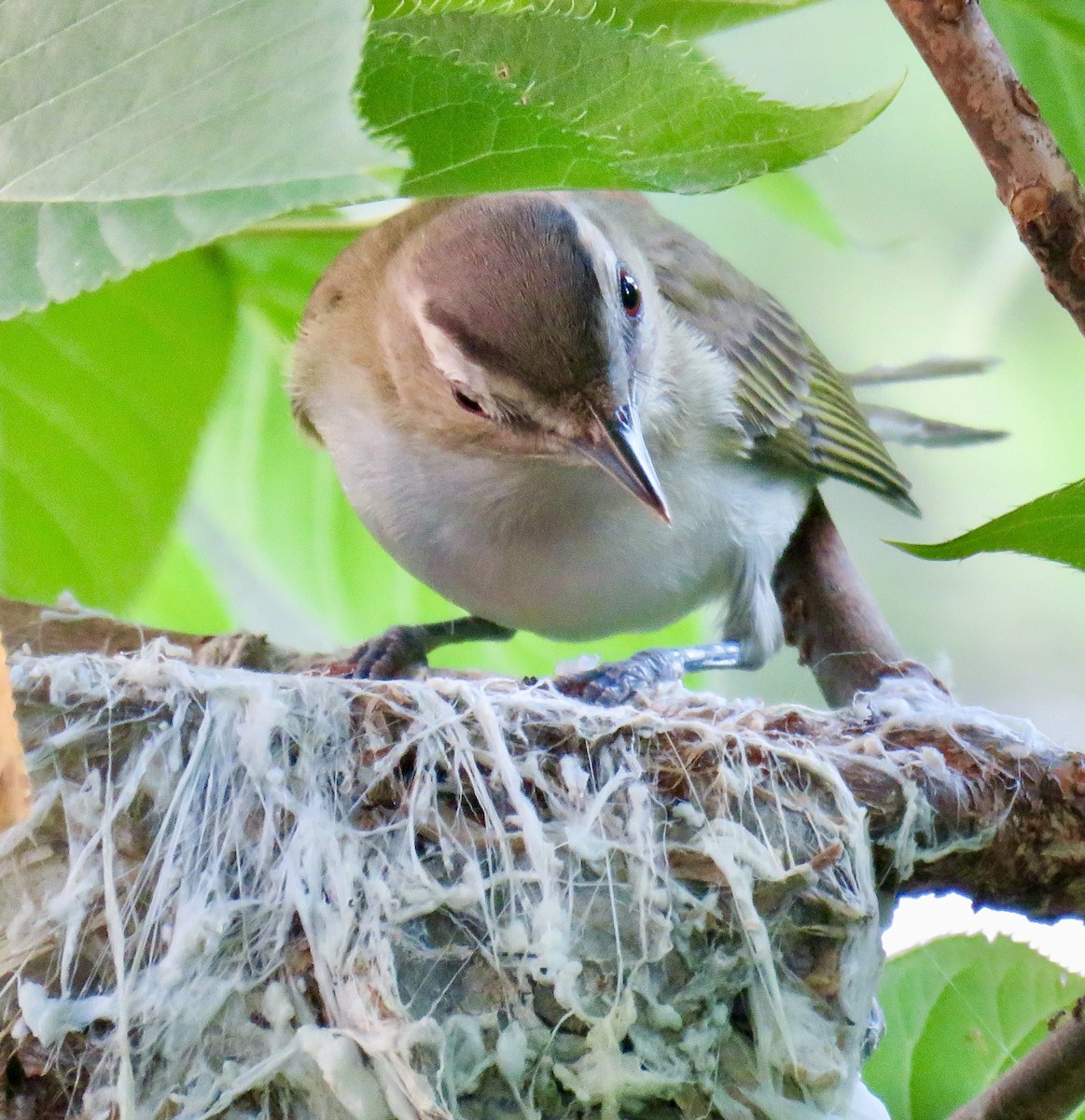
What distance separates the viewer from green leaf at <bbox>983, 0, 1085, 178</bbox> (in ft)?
2.62

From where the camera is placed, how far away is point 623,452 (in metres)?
0.92

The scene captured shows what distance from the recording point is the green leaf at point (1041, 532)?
591 mm

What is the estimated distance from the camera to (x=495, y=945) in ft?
2.46

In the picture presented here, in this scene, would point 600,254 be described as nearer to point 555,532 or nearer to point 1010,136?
point 555,532

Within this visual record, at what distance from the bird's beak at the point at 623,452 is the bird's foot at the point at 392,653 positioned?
0.45 m

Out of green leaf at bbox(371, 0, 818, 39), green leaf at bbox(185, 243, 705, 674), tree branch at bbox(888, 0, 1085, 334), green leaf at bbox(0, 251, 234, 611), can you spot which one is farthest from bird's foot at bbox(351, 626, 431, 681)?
tree branch at bbox(888, 0, 1085, 334)

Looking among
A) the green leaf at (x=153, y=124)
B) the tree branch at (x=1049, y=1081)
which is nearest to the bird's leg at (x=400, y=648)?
the tree branch at (x=1049, y=1081)

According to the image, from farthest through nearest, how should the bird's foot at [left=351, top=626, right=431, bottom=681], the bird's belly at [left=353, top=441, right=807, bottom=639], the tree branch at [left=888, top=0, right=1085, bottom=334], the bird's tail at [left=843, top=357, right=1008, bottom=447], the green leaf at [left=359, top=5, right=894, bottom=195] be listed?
the bird's tail at [left=843, top=357, right=1008, bottom=447] → the bird's foot at [left=351, top=626, right=431, bottom=681] → the bird's belly at [left=353, top=441, right=807, bottom=639] → the tree branch at [left=888, top=0, right=1085, bottom=334] → the green leaf at [left=359, top=5, right=894, bottom=195]

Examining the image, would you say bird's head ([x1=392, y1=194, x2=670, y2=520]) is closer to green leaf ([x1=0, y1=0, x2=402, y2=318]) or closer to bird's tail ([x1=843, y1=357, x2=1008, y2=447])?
green leaf ([x1=0, y1=0, x2=402, y2=318])

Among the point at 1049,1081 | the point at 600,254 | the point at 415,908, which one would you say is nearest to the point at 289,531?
the point at 600,254

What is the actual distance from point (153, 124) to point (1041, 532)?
0.43 meters

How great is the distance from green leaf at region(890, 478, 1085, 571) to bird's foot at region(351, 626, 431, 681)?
2.57 feet

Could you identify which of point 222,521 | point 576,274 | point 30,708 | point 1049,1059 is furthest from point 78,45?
point 222,521

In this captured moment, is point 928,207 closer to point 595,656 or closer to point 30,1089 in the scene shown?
point 595,656
